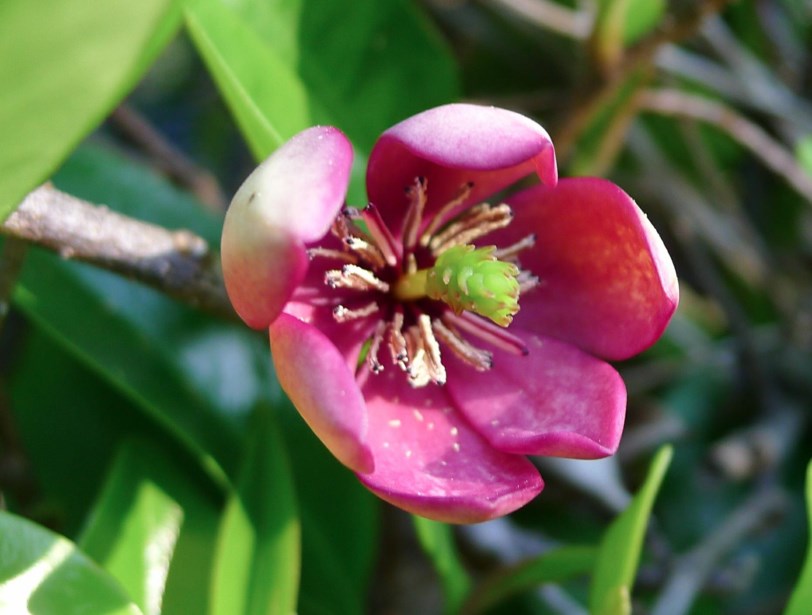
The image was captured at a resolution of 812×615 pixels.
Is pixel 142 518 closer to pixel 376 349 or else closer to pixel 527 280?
pixel 376 349

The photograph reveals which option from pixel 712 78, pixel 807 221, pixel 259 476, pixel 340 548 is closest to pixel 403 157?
pixel 259 476

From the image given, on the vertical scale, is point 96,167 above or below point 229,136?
above

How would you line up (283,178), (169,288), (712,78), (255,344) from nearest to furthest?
(283,178), (169,288), (255,344), (712,78)

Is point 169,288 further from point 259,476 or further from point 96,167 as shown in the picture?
point 96,167

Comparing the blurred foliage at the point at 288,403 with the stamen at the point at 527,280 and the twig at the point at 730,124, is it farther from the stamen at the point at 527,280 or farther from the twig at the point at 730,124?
the stamen at the point at 527,280

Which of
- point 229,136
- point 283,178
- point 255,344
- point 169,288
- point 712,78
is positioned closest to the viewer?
point 283,178

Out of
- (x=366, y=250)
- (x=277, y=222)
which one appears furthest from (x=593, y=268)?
(x=277, y=222)

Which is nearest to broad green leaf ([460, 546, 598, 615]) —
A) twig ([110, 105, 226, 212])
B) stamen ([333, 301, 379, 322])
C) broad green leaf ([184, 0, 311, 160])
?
stamen ([333, 301, 379, 322])
